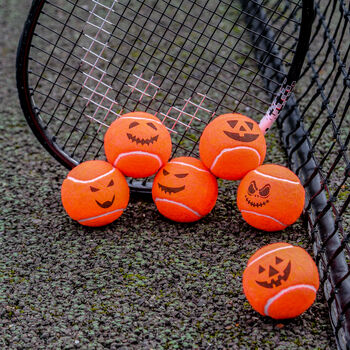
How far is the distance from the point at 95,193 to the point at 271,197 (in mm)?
547

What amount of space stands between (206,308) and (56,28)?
90.9 inches

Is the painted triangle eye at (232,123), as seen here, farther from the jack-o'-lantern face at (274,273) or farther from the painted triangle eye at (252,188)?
the jack-o'-lantern face at (274,273)

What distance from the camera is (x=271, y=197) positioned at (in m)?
1.69

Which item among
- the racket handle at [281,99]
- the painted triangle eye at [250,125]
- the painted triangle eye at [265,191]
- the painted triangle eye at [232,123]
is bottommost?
the painted triangle eye at [265,191]

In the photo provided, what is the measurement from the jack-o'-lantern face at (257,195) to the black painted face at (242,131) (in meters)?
0.14

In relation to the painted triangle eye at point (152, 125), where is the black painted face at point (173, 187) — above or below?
below

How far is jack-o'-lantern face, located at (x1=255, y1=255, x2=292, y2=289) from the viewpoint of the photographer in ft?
4.57

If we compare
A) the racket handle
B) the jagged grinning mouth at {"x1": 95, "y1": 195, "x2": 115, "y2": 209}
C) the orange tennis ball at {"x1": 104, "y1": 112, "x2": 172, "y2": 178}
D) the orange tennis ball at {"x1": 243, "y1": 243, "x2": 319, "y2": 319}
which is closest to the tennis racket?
the racket handle

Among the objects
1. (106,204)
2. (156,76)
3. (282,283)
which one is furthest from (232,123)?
(156,76)

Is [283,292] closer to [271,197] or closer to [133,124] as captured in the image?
[271,197]

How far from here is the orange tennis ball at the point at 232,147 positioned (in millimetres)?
1732

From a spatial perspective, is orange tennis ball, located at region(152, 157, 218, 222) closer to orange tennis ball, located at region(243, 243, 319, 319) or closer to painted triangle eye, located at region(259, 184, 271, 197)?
painted triangle eye, located at region(259, 184, 271, 197)

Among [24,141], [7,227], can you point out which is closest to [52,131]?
[24,141]

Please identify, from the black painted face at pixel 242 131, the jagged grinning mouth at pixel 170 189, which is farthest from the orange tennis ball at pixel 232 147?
the jagged grinning mouth at pixel 170 189
